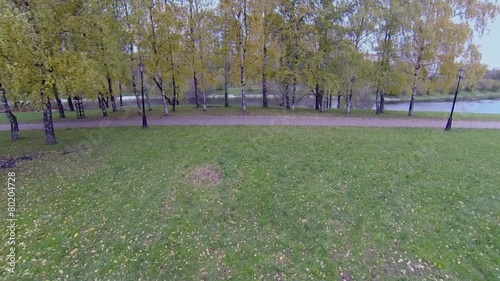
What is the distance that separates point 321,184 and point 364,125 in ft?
32.3

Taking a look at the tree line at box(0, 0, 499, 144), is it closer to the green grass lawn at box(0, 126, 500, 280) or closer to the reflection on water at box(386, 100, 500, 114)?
the green grass lawn at box(0, 126, 500, 280)

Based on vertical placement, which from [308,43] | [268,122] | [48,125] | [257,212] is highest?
[308,43]

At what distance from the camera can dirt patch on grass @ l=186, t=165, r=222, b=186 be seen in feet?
26.0

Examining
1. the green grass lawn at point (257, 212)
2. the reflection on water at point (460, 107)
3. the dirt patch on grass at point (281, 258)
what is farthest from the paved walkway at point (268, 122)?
the reflection on water at point (460, 107)

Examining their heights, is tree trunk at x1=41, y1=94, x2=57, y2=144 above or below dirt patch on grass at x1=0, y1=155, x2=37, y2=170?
above

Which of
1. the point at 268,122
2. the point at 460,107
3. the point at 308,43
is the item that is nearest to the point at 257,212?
the point at 268,122

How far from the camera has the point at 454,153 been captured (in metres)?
10.1

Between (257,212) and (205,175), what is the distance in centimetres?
269

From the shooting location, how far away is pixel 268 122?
16.2 m

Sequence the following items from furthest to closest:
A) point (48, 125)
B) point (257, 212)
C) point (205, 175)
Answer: point (48, 125), point (205, 175), point (257, 212)

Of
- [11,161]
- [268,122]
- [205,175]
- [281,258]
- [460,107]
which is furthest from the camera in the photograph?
[460,107]

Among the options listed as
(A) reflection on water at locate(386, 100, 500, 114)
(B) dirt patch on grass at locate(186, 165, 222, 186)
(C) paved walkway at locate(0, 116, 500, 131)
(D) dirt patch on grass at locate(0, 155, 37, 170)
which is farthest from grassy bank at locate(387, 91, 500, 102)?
(D) dirt patch on grass at locate(0, 155, 37, 170)

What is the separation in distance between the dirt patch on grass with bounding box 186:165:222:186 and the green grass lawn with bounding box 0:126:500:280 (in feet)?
0.22

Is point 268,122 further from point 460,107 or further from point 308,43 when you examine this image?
point 460,107
